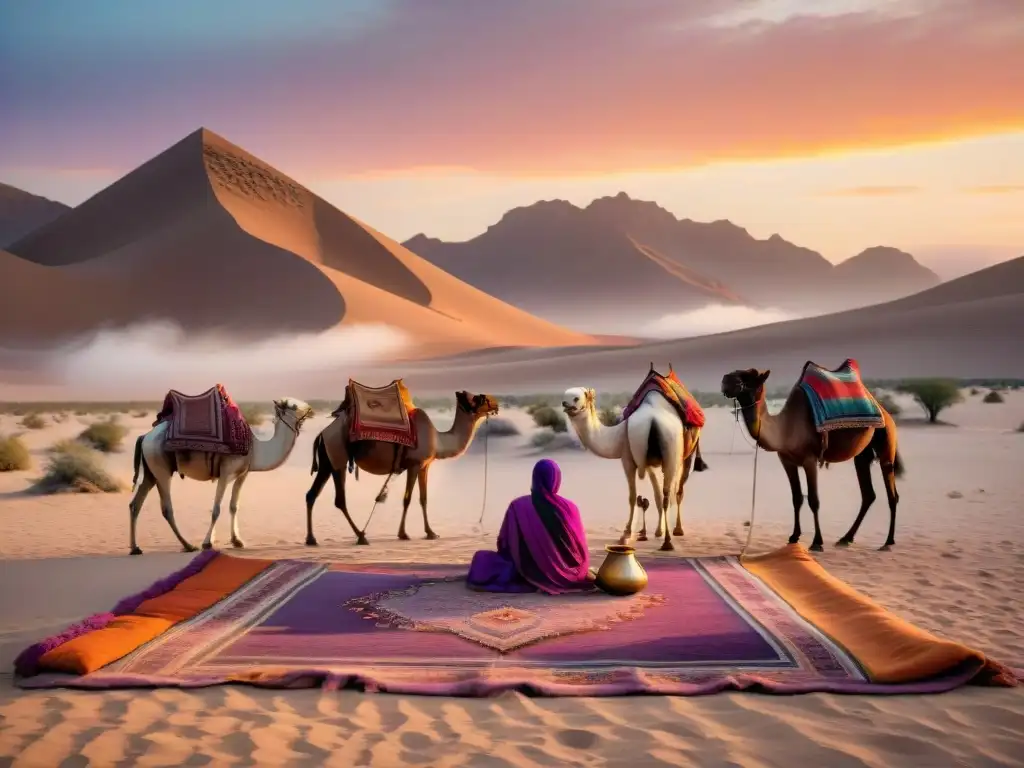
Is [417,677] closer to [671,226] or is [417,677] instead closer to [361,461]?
[361,461]

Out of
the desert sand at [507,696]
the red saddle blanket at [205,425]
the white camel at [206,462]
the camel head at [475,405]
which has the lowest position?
the desert sand at [507,696]

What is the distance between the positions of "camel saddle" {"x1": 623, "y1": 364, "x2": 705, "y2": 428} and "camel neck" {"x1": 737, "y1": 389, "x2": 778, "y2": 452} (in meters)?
0.47

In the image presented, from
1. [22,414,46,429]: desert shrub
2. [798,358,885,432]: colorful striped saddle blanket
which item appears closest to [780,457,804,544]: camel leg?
[798,358,885,432]: colorful striped saddle blanket

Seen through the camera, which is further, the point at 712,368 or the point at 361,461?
the point at 712,368

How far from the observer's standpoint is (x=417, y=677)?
495cm

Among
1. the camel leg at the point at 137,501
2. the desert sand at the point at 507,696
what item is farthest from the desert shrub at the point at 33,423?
the camel leg at the point at 137,501

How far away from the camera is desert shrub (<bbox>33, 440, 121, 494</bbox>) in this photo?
1373cm

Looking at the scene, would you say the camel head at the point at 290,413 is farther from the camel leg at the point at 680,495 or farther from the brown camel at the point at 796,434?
the brown camel at the point at 796,434

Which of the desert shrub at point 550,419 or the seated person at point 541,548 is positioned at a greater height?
the desert shrub at point 550,419

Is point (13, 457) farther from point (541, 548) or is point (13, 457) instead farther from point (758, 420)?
point (758, 420)

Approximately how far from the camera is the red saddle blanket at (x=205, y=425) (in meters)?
8.42

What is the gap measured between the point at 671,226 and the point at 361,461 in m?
151

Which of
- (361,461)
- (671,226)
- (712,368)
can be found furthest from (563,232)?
(361,461)

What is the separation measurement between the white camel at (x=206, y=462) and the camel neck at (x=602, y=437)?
2.54 meters
